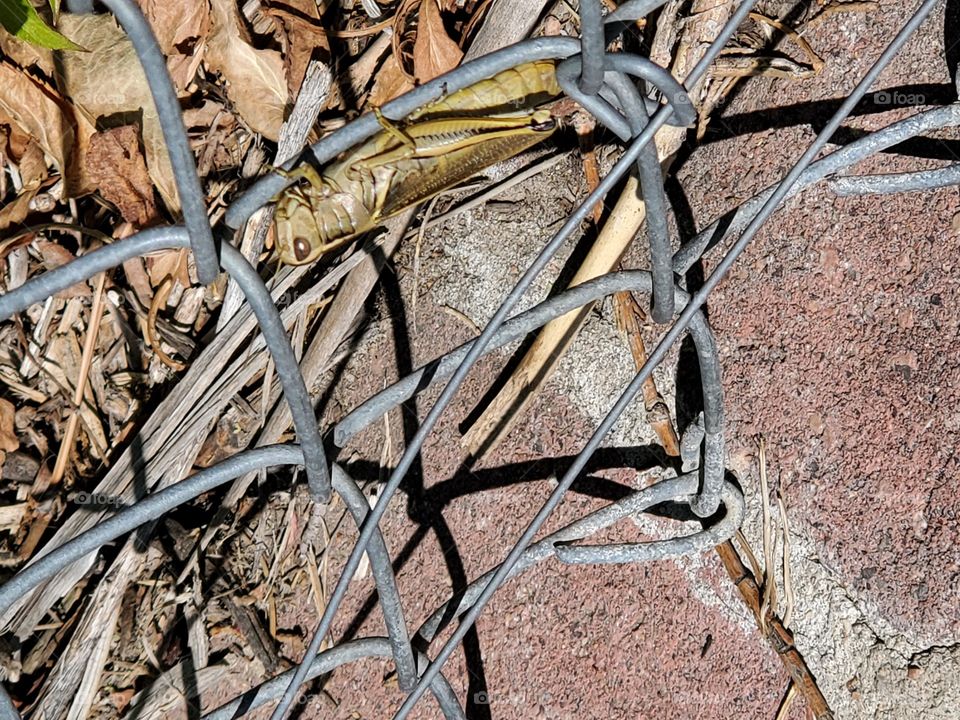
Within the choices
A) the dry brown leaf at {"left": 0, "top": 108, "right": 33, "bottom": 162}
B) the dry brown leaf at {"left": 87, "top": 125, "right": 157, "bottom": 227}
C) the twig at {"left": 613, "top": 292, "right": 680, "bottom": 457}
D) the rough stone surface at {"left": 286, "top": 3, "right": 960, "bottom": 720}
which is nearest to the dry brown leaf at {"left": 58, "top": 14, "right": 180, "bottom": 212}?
the dry brown leaf at {"left": 87, "top": 125, "right": 157, "bottom": 227}

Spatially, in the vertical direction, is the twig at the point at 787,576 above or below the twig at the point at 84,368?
below

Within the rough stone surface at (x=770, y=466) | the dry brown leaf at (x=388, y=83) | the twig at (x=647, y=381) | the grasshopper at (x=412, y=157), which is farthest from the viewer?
the dry brown leaf at (x=388, y=83)

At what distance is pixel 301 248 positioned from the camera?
83 cm

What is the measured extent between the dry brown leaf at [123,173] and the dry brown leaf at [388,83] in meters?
0.33

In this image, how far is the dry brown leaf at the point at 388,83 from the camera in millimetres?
1290

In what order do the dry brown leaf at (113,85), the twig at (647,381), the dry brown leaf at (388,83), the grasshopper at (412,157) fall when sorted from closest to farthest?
1. the grasshopper at (412,157)
2. the twig at (647,381)
3. the dry brown leaf at (113,85)
4. the dry brown leaf at (388,83)

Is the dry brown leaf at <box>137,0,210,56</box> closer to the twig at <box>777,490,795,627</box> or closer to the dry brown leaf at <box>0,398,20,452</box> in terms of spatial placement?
the dry brown leaf at <box>0,398,20,452</box>

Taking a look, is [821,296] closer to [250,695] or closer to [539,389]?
[539,389]

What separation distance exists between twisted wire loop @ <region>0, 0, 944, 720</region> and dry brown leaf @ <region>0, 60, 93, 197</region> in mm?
746

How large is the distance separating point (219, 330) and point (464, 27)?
54cm

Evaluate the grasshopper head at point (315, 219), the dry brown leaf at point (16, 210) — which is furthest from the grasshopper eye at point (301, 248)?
the dry brown leaf at point (16, 210)

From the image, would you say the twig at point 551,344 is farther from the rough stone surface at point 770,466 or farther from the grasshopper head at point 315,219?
the grasshopper head at point 315,219

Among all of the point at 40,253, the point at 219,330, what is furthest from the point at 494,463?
the point at 40,253

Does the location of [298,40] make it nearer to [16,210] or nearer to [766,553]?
[16,210]
